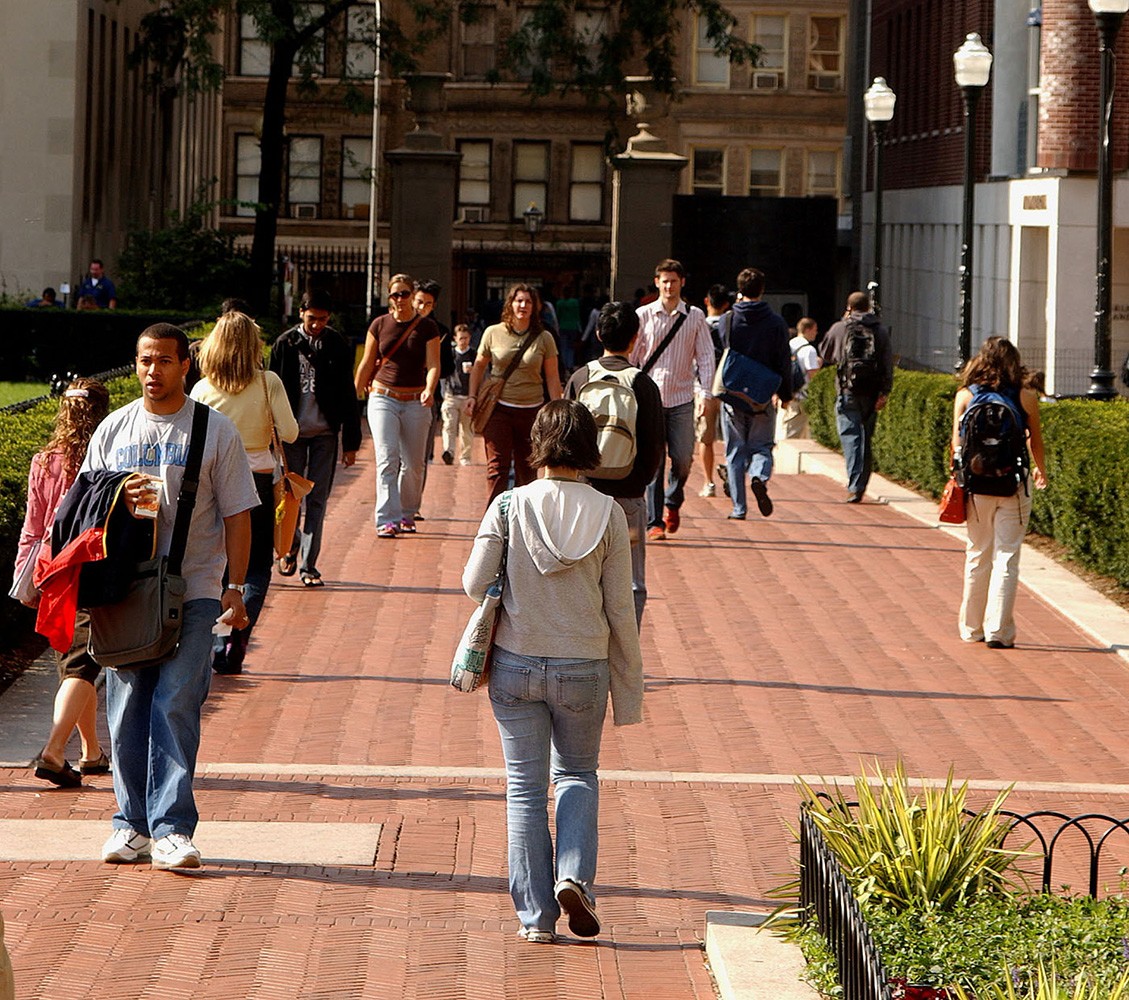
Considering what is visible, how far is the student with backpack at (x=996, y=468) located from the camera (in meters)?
10.8

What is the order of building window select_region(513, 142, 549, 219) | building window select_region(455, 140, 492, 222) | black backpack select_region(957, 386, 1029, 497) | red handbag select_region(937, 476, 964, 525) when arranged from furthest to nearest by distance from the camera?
1. building window select_region(513, 142, 549, 219)
2. building window select_region(455, 140, 492, 222)
3. red handbag select_region(937, 476, 964, 525)
4. black backpack select_region(957, 386, 1029, 497)

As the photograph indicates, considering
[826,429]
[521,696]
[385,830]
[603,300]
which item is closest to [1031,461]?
[385,830]

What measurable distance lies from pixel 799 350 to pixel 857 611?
11.4m

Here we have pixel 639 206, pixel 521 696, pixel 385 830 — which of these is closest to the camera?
pixel 521 696

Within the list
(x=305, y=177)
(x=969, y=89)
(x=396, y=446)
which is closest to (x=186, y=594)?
(x=396, y=446)

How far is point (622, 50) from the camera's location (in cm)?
3475

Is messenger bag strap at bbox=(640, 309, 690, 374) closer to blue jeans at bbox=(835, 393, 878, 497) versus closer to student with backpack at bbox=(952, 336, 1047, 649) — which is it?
student with backpack at bbox=(952, 336, 1047, 649)

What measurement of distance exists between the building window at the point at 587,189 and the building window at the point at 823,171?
564cm

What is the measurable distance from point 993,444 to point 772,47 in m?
46.6

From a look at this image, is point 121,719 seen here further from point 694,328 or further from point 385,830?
point 694,328

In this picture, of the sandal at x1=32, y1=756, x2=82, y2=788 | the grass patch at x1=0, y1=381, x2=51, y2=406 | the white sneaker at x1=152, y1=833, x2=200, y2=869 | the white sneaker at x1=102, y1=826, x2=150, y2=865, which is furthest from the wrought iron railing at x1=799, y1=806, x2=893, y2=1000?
the grass patch at x1=0, y1=381, x2=51, y2=406

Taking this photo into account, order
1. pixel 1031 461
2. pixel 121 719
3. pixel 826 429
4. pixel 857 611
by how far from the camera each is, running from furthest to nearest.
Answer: pixel 826 429 < pixel 857 611 < pixel 1031 461 < pixel 121 719

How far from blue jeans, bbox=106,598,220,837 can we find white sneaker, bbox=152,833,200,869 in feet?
0.08

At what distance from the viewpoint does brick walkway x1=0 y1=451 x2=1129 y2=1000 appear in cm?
595
